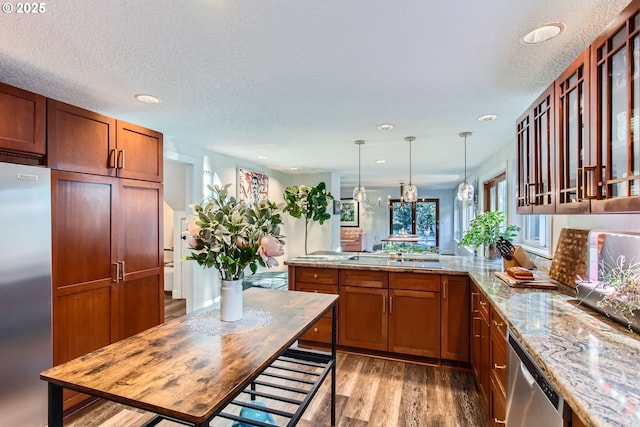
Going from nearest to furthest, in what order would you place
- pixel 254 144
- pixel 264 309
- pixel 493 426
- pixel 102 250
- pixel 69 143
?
pixel 264 309
pixel 493 426
pixel 69 143
pixel 102 250
pixel 254 144

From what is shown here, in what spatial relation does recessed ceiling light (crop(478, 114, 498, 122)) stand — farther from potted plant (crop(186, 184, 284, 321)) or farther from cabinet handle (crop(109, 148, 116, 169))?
cabinet handle (crop(109, 148, 116, 169))

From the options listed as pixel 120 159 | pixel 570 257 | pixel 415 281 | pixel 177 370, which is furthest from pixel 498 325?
pixel 120 159

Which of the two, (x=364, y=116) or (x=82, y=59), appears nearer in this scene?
(x=82, y=59)

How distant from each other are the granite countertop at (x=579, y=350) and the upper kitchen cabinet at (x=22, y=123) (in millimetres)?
2968

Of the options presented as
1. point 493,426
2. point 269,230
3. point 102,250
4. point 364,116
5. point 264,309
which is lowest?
point 493,426

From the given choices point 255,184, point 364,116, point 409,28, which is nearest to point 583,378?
point 409,28

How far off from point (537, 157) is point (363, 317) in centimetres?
203

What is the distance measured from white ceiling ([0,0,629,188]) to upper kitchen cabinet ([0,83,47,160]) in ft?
0.48

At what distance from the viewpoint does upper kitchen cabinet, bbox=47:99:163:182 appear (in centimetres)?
226

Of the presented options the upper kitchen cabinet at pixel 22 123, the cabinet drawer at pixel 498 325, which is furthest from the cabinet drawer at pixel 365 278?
the upper kitchen cabinet at pixel 22 123

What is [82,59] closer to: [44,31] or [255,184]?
[44,31]

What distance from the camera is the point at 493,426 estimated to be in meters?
1.98

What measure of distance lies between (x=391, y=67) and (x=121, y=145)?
222 centimetres

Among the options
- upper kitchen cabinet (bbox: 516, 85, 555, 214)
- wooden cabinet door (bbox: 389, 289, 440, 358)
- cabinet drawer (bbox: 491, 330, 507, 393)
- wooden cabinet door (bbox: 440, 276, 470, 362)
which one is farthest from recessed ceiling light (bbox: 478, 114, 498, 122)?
cabinet drawer (bbox: 491, 330, 507, 393)
